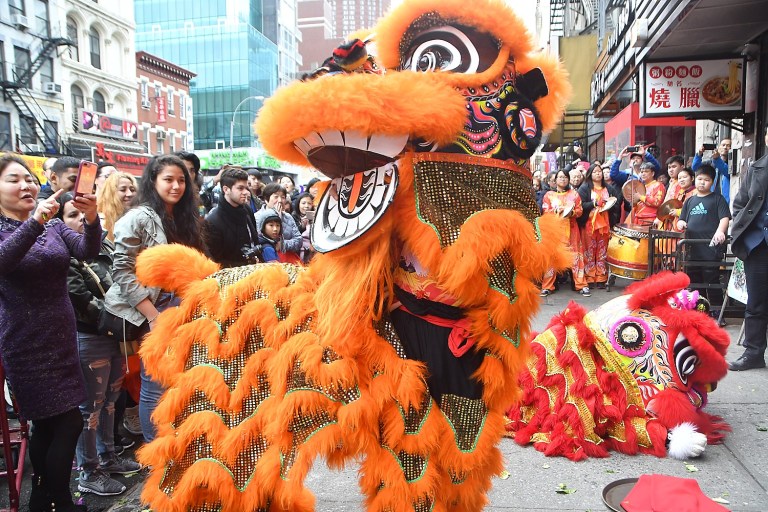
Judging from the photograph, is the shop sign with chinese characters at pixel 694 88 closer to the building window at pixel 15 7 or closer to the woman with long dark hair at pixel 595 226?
the woman with long dark hair at pixel 595 226

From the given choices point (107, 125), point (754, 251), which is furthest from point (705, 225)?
point (107, 125)

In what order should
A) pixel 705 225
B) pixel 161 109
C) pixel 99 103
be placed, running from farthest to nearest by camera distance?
pixel 161 109
pixel 99 103
pixel 705 225

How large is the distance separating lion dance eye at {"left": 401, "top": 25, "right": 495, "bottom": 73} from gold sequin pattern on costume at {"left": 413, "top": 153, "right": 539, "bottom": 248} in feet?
0.96

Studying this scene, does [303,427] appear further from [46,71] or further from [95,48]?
[95,48]

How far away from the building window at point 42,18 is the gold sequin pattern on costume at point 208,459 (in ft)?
112

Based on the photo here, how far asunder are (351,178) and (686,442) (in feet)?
8.71

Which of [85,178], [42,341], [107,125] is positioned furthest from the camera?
[107,125]

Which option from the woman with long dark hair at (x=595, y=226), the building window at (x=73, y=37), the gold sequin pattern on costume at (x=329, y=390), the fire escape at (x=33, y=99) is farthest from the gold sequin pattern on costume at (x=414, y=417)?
the building window at (x=73, y=37)

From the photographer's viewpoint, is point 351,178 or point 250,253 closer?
point 351,178

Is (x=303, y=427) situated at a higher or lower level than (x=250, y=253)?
lower

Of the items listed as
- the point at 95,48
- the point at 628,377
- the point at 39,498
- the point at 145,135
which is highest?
the point at 95,48

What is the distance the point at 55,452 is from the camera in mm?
2689

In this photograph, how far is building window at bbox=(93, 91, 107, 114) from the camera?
111 ft

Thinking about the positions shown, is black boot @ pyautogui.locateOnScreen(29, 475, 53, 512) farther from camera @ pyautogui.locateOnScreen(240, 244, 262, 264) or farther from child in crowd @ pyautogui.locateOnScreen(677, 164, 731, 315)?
child in crowd @ pyautogui.locateOnScreen(677, 164, 731, 315)
